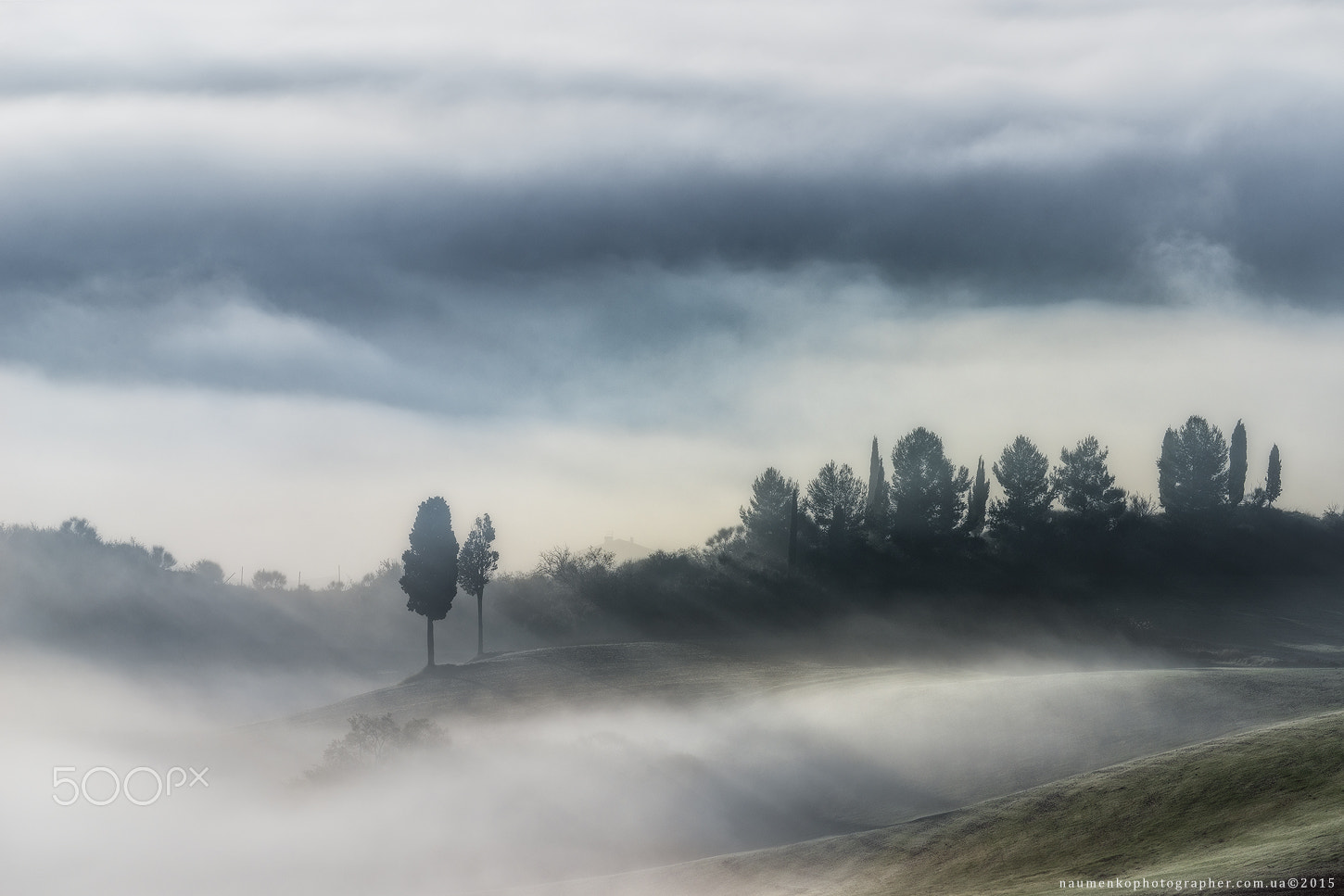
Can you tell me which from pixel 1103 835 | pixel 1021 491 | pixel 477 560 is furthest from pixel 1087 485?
pixel 1103 835

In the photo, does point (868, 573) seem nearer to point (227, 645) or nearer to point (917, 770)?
point (917, 770)

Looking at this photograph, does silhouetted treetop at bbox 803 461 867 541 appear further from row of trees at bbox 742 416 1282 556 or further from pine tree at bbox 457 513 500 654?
pine tree at bbox 457 513 500 654

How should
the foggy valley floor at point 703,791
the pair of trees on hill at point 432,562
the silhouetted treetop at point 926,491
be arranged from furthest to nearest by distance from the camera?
the silhouetted treetop at point 926,491 < the pair of trees on hill at point 432,562 < the foggy valley floor at point 703,791

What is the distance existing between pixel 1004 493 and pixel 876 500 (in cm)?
1461

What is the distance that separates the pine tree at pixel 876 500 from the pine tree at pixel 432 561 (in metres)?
52.9

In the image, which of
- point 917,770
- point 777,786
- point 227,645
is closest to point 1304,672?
point 917,770

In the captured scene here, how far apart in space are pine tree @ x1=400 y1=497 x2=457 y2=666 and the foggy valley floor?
20.6 meters

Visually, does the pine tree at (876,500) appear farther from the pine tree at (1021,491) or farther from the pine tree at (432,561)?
the pine tree at (432,561)

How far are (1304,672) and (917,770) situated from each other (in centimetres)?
2262

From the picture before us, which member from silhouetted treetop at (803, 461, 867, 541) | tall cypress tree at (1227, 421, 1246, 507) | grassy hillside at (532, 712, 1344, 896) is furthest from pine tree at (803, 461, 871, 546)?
grassy hillside at (532, 712, 1344, 896)

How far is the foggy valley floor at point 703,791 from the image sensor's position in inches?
1662

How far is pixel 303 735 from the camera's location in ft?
252

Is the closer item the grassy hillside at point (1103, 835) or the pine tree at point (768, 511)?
the grassy hillside at point (1103, 835)

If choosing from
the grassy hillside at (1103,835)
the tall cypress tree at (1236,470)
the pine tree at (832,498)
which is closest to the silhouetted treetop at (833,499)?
the pine tree at (832,498)
